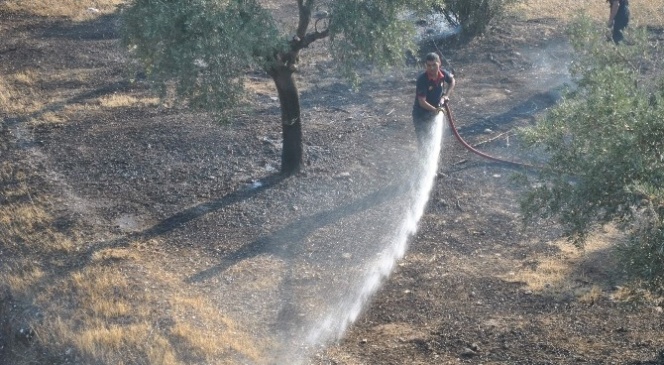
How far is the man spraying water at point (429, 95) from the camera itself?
36.7 feet

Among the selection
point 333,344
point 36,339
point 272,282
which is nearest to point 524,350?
point 333,344

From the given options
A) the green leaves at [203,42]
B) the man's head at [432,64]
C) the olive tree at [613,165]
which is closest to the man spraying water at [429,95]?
the man's head at [432,64]

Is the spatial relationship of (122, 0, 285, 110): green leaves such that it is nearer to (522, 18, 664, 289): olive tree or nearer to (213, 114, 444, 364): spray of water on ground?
(213, 114, 444, 364): spray of water on ground

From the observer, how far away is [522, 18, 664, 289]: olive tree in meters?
6.00

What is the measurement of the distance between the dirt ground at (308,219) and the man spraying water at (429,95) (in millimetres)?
892

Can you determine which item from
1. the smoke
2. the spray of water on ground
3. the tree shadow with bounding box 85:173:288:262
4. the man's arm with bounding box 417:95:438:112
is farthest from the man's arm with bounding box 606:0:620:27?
the tree shadow with bounding box 85:173:288:262

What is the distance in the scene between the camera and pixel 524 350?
8.20 m

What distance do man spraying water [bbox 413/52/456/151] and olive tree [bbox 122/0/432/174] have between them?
3.13 feet

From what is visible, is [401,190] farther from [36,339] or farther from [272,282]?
[36,339]

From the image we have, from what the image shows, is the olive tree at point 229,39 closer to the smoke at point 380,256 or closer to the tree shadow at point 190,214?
the tree shadow at point 190,214

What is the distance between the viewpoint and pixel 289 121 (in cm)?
1140

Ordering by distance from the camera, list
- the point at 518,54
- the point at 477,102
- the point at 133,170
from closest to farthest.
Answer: the point at 133,170 < the point at 477,102 < the point at 518,54

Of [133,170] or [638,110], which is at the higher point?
[638,110]

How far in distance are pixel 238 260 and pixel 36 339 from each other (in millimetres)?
2485
